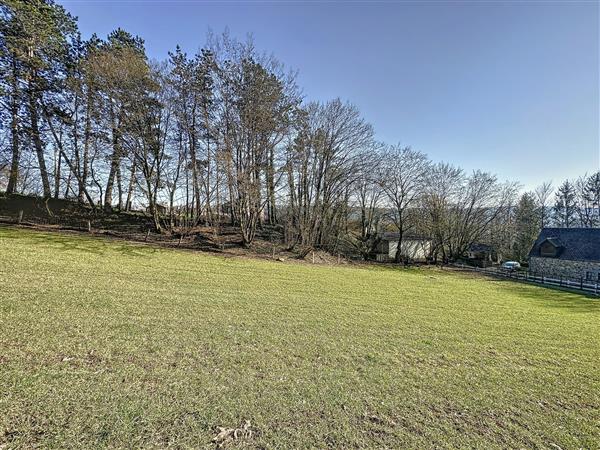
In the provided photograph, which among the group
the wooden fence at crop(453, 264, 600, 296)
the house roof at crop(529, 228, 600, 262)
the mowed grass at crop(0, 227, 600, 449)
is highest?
the house roof at crop(529, 228, 600, 262)

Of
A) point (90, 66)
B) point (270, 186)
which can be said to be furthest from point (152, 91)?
point (270, 186)

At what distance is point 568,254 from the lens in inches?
979

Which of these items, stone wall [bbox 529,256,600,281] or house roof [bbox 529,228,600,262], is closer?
stone wall [bbox 529,256,600,281]

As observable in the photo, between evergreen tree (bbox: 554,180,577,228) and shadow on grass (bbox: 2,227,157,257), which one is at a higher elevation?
evergreen tree (bbox: 554,180,577,228)

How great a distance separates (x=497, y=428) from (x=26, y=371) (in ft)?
17.9

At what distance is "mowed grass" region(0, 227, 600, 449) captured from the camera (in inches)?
107

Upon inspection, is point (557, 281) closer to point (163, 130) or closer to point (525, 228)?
point (525, 228)

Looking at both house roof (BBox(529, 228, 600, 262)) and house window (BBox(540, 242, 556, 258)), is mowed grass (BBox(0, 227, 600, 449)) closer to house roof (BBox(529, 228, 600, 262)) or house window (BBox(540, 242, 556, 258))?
house roof (BBox(529, 228, 600, 262))

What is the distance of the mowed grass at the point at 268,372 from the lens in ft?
8.94

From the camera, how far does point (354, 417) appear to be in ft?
10.1

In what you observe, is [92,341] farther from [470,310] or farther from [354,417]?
[470,310]

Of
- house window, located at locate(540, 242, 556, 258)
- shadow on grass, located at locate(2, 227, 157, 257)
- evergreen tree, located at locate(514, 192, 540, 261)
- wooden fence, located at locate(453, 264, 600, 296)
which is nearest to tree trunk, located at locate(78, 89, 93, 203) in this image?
shadow on grass, located at locate(2, 227, 157, 257)

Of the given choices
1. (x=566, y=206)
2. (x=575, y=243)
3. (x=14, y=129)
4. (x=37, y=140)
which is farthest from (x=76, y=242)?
(x=566, y=206)

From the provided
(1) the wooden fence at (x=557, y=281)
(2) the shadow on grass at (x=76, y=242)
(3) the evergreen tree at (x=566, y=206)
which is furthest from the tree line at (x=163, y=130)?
(3) the evergreen tree at (x=566, y=206)
